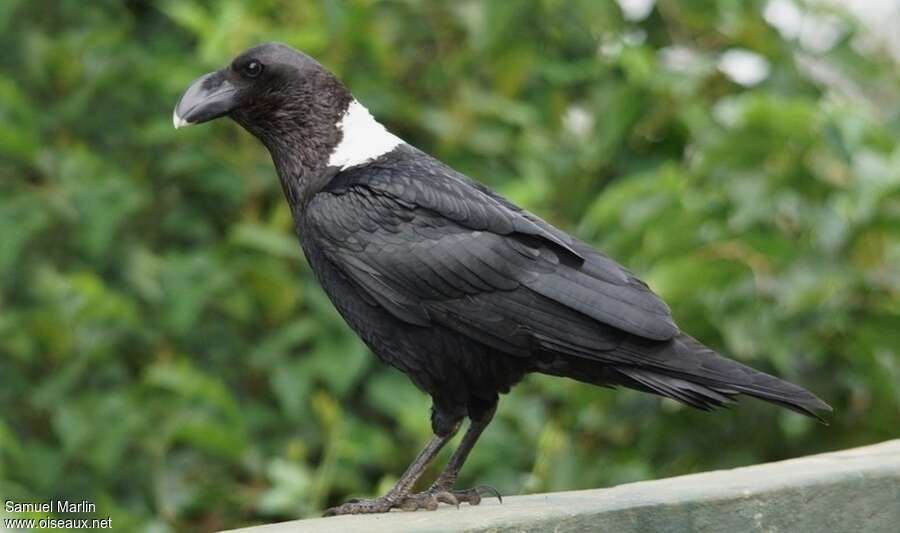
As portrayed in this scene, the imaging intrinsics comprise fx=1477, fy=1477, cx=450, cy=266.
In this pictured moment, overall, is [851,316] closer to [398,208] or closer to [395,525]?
[398,208]

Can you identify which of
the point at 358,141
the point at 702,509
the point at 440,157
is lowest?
the point at 702,509

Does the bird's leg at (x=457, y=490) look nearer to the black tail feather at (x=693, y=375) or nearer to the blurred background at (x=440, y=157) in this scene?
the black tail feather at (x=693, y=375)

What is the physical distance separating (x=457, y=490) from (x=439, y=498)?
12 cm

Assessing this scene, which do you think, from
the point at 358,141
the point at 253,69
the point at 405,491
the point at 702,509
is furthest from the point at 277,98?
the point at 702,509

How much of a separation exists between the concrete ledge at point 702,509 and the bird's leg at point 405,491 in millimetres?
62

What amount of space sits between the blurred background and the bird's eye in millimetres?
1450

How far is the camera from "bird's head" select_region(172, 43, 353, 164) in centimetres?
391

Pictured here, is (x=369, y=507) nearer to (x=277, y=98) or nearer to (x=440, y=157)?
(x=277, y=98)

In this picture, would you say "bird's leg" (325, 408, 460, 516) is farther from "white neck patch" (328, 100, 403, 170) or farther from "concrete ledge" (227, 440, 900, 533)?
"white neck patch" (328, 100, 403, 170)

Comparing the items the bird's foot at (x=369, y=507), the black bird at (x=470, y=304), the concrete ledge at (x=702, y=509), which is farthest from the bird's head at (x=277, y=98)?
the concrete ledge at (x=702, y=509)

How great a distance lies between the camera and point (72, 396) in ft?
18.4

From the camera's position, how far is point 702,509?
10.9 ft

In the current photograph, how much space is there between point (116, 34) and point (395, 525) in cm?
337

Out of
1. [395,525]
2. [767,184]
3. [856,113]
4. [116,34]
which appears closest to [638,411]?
[767,184]
